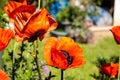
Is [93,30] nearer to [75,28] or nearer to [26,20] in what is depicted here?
[75,28]

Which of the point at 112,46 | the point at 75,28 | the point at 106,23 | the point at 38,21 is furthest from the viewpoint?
the point at 106,23

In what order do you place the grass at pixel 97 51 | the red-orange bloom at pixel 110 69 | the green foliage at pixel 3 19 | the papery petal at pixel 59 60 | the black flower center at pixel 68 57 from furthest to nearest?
A: the grass at pixel 97 51 → the red-orange bloom at pixel 110 69 → the green foliage at pixel 3 19 → the black flower center at pixel 68 57 → the papery petal at pixel 59 60

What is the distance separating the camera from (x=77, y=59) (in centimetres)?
309

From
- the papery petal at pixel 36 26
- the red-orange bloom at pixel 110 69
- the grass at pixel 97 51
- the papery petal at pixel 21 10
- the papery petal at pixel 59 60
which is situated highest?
the papery petal at pixel 21 10

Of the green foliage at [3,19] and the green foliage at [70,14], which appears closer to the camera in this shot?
the green foliage at [3,19]

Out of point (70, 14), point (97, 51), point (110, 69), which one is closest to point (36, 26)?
point (110, 69)

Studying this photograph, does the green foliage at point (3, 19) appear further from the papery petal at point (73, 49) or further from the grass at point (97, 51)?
the grass at point (97, 51)

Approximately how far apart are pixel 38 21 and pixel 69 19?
10.7 metres

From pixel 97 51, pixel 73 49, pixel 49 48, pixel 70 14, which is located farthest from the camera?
pixel 70 14

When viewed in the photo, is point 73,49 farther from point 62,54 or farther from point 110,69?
point 110,69

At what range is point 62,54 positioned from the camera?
2990 millimetres

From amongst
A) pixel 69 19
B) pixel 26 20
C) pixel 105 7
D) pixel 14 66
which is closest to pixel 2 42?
pixel 26 20

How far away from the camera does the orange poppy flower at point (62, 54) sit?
292cm

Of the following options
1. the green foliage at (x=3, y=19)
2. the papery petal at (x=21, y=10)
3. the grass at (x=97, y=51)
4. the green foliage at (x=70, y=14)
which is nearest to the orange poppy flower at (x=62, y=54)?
the papery petal at (x=21, y=10)
